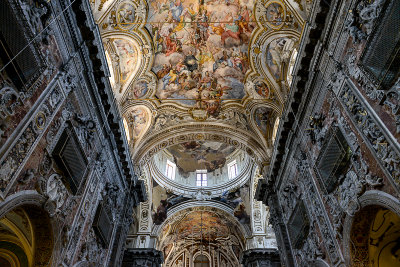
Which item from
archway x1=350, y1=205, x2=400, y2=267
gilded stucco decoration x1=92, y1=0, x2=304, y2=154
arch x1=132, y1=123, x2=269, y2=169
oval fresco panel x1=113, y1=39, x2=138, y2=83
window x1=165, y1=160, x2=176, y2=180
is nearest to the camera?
archway x1=350, y1=205, x2=400, y2=267

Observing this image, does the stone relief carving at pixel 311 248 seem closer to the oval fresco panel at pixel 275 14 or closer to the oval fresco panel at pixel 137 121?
the oval fresco panel at pixel 275 14

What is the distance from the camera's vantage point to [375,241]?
7.70 meters

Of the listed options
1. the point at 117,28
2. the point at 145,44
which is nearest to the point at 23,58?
the point at 117,28

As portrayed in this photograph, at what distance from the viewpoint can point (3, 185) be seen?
18.0 ft

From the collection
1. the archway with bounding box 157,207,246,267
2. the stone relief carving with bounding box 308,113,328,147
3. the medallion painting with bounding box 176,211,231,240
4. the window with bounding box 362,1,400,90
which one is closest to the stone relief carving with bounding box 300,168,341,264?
the stone relief carving with bounding box 308,113,328,147

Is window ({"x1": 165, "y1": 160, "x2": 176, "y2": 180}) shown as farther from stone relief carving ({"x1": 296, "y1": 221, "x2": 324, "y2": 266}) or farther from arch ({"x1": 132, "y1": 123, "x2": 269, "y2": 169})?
stone relief carving ({"x1": 296, "y1": 221, "x2": 324, "y2": 266})

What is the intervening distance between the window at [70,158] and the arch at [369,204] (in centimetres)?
735

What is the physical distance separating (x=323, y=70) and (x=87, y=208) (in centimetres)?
832

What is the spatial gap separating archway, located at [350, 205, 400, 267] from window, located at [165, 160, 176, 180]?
1768 cm

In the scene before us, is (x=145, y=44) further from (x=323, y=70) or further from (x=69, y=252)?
(x=69, y=252)

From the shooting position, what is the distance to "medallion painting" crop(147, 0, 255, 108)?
1240 centimetres

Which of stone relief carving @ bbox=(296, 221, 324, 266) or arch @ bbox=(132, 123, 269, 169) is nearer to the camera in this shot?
stone relief carving @ bbox=(296, 221, 324, 266)

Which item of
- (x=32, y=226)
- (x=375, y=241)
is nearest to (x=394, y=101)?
(x=375, y=241)

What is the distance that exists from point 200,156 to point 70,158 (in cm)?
1740
